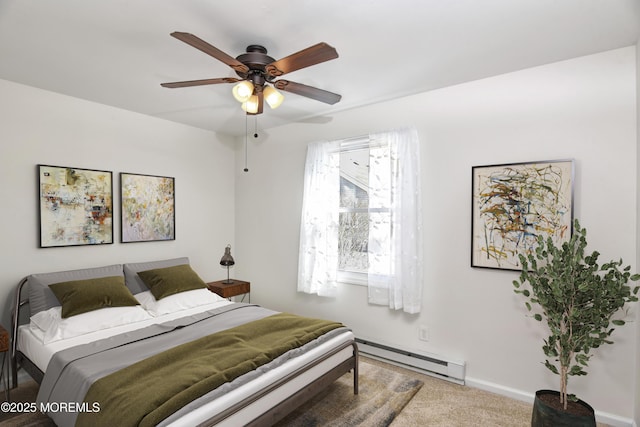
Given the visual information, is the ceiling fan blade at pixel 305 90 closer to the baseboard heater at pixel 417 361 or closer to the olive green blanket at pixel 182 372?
the olive green blanket at pixel 182 372

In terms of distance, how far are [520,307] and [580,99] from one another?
1637mm

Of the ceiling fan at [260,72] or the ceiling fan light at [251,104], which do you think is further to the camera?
the ceiling fan light at [251,104]

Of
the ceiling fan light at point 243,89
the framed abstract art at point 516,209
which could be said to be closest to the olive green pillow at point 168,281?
the ceiling fan light at point 243,89

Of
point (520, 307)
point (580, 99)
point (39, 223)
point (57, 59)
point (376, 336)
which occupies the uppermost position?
point (57, 59)

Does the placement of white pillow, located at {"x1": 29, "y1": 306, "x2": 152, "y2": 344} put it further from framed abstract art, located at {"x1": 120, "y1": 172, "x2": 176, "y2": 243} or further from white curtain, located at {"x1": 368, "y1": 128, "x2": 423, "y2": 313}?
white curtain, located at {"x1": 368, "y1": 128, "x2": 423, "y2": 313}

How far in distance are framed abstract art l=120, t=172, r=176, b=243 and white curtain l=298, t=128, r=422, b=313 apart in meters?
1.66

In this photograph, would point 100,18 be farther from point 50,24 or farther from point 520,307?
point 520,307

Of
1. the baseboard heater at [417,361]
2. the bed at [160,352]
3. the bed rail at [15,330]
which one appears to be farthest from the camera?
the baseboard heater at [417,361]

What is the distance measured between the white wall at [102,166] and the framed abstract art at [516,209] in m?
A: 3.29

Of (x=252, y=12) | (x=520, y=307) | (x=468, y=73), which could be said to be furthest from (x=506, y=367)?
(x=252, y=12)

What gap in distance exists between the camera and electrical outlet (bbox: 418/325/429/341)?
3070 mm

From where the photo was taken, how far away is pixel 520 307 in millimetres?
2621
